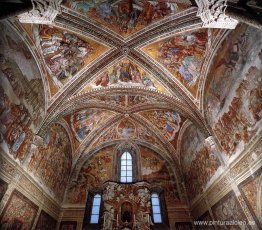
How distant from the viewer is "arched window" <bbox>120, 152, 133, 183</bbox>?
13.9m

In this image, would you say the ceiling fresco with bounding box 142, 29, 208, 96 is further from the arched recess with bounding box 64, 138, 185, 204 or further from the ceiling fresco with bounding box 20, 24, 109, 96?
the arched recess with bounding box 64, 138, 185, 204

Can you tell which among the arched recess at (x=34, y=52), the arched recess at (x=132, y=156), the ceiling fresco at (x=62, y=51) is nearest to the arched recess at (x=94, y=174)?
the arched recess at (x=132, y=156)

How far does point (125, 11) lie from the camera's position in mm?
8352

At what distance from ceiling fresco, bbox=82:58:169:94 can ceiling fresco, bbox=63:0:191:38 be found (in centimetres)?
193

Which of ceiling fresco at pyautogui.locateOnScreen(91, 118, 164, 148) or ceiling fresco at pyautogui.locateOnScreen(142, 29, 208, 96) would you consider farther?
ceiling fresco at pyautogui.locateOnScreen(91, 118, 164, 148)

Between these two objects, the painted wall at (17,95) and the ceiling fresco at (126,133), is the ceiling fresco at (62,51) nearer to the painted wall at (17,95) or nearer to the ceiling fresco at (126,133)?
the painted wall at (17,95)

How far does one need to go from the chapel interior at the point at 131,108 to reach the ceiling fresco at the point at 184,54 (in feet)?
0.17

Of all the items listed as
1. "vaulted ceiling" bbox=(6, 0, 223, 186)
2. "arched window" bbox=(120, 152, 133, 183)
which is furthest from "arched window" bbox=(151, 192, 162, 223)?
"vaulted ceiling" bbox=(6, 0, 223, 186)

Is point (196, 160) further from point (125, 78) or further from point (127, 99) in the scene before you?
point (125, 78)

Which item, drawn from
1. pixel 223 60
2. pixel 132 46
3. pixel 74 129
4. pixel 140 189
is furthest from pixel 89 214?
pixel 223 60

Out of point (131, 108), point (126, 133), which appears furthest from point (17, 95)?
point (126, 133)

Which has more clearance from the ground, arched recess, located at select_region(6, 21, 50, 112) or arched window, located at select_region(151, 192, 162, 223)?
arched recess, located at select_region(6, 21, 50, 112)

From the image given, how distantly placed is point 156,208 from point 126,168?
3547mm

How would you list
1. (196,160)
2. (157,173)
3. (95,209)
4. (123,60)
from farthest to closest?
(157,173) → (95,209) → (196,160) → (123,60)
